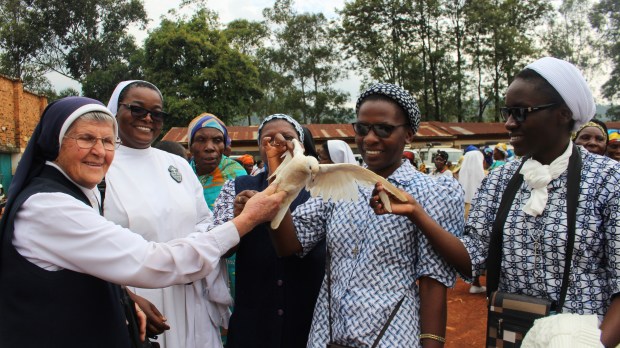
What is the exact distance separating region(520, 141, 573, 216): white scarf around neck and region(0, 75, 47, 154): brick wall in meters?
22.5

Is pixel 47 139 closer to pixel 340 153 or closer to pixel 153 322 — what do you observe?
pixel 153 322

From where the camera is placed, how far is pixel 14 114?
2194 cm

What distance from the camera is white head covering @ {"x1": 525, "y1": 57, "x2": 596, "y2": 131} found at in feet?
6.10

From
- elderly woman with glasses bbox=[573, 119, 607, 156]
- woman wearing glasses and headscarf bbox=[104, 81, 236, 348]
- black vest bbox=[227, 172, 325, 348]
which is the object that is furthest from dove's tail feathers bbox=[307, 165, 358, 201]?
elderly woman with glasses bbox=[573, 119, 607, 156]

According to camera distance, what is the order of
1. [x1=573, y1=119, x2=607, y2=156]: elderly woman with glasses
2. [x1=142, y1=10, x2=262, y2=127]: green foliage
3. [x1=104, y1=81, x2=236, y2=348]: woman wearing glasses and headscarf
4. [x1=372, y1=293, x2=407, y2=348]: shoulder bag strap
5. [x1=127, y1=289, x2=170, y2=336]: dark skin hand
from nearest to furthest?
1. [x1=372, y1=293, x2=407, y2=348]: shoulder bag strap
2. [x1=127, y1=289, x2=170, y2=336]: dark skin hand
3. [x1=104, y1=81, x2=236, y2=348]: woman wearing glasses and headscarf
4. [x1=573, y1=119, x2=607, y2=156]: elderly woman with glasses
5. [x1=142, y1=10, x2=262, y2=127]: green foliage

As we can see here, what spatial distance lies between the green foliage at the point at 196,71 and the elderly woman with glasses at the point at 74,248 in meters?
23.5

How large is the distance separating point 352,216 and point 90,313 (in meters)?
1.16

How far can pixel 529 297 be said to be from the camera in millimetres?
1824

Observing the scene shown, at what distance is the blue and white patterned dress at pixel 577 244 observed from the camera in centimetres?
175

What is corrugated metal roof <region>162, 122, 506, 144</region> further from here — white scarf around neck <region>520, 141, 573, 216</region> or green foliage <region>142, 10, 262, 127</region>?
white scarf around neck <region>520, 141, 573, 216</region>

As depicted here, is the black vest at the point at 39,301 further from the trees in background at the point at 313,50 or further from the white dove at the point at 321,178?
the trees in background at the point at 313,50

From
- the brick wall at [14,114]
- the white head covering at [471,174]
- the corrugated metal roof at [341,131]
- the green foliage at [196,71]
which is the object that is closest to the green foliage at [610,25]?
the corrugated metal roof at [341,131]

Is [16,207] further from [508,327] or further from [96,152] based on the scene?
[508,327]

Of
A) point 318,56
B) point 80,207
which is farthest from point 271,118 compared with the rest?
point 318,56
